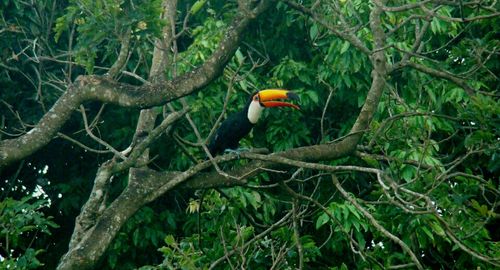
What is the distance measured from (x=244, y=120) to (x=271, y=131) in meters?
1.47

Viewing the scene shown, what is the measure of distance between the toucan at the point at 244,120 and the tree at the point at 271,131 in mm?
225

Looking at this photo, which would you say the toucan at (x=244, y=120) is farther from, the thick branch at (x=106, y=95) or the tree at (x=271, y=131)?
the thick branch at (x=106, y=95)

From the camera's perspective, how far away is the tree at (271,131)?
6.93 meters

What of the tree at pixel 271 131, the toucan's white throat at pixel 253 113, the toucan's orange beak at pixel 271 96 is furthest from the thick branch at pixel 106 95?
the toucan's orange beak at pixel 271 96

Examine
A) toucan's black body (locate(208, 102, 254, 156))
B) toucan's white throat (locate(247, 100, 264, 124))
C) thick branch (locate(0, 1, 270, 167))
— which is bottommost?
toucan's black body (locate(208, 102, 254, 156))

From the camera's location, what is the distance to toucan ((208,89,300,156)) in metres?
9.62

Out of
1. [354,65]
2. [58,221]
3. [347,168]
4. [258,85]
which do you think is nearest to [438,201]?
[347,168]

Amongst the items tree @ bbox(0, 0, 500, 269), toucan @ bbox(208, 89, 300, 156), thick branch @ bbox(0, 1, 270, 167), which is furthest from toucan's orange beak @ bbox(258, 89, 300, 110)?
thick branch @ bbox(0, 1, 270, 167)

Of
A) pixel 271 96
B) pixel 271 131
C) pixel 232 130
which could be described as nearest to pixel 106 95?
pixel 232 130

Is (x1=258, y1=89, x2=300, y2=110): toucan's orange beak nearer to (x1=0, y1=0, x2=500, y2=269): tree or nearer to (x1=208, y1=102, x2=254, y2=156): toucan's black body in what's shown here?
(x1=208, y1=102, x2=254, y2=156): toucan's black body

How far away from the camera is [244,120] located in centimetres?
963

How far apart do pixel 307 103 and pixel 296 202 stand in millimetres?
3527

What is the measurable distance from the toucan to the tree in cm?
22

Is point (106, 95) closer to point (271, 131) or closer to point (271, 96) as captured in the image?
point (271, 96)
